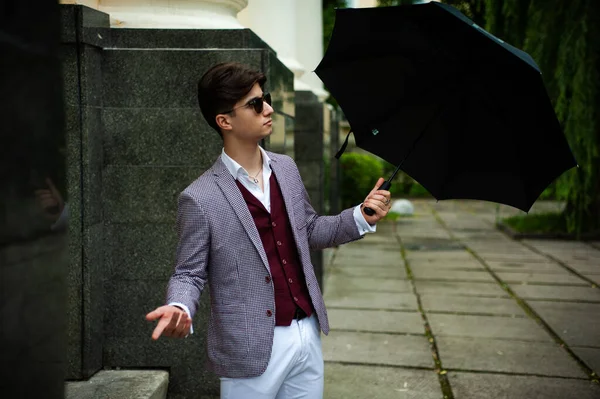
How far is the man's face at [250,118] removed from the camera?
247cm

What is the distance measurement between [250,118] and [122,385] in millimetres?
1919

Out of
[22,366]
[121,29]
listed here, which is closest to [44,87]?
[22,366]

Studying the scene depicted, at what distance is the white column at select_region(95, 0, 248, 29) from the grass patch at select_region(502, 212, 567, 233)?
8.85m

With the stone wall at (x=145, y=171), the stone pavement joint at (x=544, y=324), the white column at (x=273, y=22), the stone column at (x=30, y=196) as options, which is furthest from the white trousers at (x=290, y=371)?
the white column at (x=273, y=22)

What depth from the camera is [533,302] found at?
6.89 m

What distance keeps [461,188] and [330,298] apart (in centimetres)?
454

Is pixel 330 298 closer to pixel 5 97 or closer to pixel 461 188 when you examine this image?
pixel 461 188

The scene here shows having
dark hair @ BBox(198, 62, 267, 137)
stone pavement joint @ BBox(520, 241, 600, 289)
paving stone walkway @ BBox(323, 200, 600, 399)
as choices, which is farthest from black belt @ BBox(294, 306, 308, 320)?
stone pavement joint @ BBox(520, 241, 600, 289)

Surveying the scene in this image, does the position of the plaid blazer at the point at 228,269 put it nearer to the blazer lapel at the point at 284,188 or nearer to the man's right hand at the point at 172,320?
the blazer lapel at the point at 284,188

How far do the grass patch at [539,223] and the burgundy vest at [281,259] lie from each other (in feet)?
33.5

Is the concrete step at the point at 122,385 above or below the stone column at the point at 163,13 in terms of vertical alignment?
below

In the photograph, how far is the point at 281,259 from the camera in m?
2.49

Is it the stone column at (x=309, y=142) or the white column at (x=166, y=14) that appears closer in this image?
the white column at (x=166, y=14)

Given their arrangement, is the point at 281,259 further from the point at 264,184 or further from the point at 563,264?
the point at 563,264
